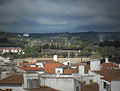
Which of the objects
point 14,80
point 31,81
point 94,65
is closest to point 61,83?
point 31,81

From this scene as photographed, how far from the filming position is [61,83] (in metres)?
25.3

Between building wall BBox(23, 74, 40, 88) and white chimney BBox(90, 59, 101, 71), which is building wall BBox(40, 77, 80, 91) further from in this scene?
white chimney BBox(90, 59, 101, 71)

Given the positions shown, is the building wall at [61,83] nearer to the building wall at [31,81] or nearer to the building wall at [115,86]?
the building wall at [31,81]

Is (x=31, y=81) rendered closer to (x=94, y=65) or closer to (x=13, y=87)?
(x=13, y=87)

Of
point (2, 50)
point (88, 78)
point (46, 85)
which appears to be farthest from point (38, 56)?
point (46, 85)

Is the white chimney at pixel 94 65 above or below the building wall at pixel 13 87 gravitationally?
above

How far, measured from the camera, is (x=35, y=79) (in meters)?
25.1

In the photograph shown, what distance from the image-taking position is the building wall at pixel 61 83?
971 inches

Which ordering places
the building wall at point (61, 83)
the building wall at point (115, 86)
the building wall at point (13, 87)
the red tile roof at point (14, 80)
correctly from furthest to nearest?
the red tile roof at point (14, 80) → the building wall at point (13, 87) → the building wall at point (61, 83) → the building wall at point (115, 86)

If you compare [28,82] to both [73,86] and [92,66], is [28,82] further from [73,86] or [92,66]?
[92,66]

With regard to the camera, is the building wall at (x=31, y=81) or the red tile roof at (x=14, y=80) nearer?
the building wall at (x=31, y=81)

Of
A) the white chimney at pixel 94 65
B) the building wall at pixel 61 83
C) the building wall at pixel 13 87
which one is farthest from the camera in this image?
the white chimney at pixel 94 65

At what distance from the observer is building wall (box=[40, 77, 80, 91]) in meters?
24.7

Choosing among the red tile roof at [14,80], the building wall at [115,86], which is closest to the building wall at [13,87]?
the red tile roof at [14,80]
